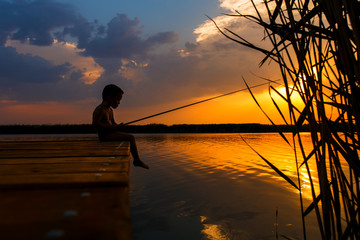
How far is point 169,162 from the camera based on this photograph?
7707 mm

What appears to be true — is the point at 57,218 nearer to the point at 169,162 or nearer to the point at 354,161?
the point at 354,161

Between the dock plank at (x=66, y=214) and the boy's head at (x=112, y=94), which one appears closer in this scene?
the dock plank at (x=66, y=214)

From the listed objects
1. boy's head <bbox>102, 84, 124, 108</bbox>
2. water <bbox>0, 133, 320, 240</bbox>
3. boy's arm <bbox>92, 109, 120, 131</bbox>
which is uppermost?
boy's head <bbox>102, 84, 124, 108</bbox>

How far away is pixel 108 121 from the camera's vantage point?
4926 mm

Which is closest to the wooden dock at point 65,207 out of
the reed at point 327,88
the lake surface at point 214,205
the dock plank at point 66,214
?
the dock plank at point 66,214

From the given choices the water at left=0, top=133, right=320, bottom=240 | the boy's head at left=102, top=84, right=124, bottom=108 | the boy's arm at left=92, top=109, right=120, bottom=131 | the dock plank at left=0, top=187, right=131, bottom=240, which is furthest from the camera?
the boy's head at left=102, top=84, right=124, bottom=108

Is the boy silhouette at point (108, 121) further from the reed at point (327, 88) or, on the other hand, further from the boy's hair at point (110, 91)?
the reed at point (327, 88)

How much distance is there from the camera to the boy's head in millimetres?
5004

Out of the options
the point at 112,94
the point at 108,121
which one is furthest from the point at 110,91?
the point at 108,121

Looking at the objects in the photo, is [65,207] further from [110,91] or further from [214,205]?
[110,91]

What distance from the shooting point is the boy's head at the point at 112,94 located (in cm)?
500

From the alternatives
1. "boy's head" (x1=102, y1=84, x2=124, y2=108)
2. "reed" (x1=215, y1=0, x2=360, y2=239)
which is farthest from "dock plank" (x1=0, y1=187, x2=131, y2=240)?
"boy's head" (x1=102, y1=84, x2=124, y2=108)

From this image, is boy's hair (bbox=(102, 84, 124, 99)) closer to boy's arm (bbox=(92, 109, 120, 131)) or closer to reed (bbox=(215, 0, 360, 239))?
boy's arm (bbox=(92, 109, 120, 131))

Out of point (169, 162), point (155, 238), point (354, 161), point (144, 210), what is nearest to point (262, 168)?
point (169, 162)
